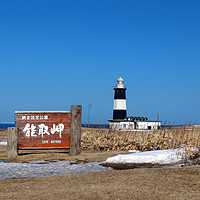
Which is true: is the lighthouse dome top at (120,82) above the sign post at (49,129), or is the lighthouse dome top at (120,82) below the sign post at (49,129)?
above

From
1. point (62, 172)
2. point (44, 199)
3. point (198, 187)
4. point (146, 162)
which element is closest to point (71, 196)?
point (44, 199)

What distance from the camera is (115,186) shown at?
5613mm

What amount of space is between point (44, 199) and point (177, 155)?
5095mm

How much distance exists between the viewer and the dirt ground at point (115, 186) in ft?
16.6

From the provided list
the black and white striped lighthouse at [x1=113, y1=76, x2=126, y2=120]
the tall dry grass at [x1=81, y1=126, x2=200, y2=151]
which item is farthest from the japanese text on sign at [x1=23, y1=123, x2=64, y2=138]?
the black and white striped lighthouse at [x1=113, y1=76, x2=126, y2=120]

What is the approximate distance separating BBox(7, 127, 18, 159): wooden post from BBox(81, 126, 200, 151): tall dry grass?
3864 mm

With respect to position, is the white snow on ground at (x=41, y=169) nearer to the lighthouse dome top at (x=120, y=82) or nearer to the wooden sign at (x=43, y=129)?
the wooden sign at (x=43, y=129)

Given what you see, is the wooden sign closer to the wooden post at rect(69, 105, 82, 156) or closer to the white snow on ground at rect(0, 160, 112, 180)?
the wooden post at rect(69, 105, 82, 156)

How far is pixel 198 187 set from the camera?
549cm

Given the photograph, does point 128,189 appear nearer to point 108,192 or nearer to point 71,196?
point 108,192

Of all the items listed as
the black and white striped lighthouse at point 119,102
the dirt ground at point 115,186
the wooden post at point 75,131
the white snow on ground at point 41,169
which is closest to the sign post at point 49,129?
the wooden post at point 75,131

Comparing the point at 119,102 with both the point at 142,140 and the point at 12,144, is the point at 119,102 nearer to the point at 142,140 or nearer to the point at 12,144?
the point at 142,140

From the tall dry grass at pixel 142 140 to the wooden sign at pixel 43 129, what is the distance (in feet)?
8.24

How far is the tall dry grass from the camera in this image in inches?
509
